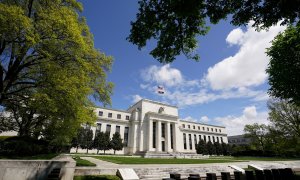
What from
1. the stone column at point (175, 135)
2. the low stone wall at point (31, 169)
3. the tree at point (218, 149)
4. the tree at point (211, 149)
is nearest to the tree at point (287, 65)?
the low stone wall at point (31, 169)

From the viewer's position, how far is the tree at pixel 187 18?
7.45m

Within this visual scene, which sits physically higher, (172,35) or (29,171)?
(172,35)

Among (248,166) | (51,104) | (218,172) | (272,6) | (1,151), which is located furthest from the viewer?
(248,166)

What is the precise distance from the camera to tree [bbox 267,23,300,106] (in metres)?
14.2

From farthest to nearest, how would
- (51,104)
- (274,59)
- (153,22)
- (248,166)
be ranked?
(248,166) → (274,59) → (51,104) → (153,22)

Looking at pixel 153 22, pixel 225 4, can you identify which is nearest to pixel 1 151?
pixel 153 22

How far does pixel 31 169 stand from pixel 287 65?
20385 mm

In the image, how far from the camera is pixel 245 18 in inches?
326

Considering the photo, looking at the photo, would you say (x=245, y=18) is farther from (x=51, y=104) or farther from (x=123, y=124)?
(x=123, y=124)

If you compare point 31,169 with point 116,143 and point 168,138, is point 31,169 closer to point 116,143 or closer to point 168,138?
point 116,143

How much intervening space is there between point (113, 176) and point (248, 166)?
593 inches

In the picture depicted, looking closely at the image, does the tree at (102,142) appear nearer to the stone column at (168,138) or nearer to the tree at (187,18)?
the stone column at (168,138)

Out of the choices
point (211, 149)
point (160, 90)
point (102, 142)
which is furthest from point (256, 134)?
point (102, 142)

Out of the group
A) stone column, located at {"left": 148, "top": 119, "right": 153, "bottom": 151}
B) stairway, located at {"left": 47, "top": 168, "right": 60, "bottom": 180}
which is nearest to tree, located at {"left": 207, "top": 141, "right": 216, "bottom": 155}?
stone column, located at {"left": 148, "top": 119, "right": 153, "bottom": 151}
